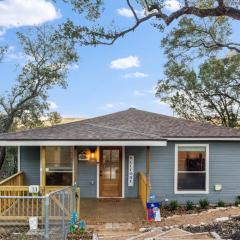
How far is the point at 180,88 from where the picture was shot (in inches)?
1163

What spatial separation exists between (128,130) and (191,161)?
9.26 feet

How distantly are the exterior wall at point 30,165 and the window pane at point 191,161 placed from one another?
5.60 m

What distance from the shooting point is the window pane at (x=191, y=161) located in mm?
16547

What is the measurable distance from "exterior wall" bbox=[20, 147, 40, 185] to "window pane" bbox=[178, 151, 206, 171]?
560 cm

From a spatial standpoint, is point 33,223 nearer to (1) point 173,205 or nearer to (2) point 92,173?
(2) point 92,173

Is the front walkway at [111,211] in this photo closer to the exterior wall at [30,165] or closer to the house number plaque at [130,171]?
→ the house number plaque at [130,171]

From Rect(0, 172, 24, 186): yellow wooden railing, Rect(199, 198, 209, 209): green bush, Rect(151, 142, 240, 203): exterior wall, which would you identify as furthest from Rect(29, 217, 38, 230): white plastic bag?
Rect(199, 198, 209, 209): green bush

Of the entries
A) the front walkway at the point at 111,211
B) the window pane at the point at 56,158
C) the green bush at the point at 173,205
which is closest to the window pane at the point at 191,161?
the green bush at the point at 173,205

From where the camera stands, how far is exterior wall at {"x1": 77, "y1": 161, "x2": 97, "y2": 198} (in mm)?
16484

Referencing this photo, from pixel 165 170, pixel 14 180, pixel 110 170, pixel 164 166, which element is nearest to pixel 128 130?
pixel 110 170

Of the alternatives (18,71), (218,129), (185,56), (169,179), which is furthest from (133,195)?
(18,71)

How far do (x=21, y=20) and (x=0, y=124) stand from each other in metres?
7.02

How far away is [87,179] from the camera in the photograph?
54.2 feet

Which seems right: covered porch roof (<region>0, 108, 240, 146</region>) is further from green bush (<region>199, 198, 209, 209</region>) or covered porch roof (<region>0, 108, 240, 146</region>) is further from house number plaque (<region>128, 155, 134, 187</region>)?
green bush (<region>199, 198, 209, 209</region>)
